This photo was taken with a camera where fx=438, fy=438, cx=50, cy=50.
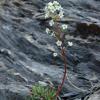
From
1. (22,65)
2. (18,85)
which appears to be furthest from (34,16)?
(18,85)

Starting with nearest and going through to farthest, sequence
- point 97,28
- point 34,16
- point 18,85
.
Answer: point 18,85 < point 97,28 < point 34,16

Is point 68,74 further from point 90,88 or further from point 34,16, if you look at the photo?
point 34,16

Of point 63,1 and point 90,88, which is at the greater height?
point 63,1

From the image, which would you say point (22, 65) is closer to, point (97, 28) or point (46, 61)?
point (46, 61)

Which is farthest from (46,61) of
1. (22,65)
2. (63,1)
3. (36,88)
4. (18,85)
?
(63,1)

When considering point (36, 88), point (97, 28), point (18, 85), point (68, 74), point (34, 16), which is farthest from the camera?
point (34, 16)

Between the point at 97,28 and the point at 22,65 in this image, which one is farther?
the point at 97,28
